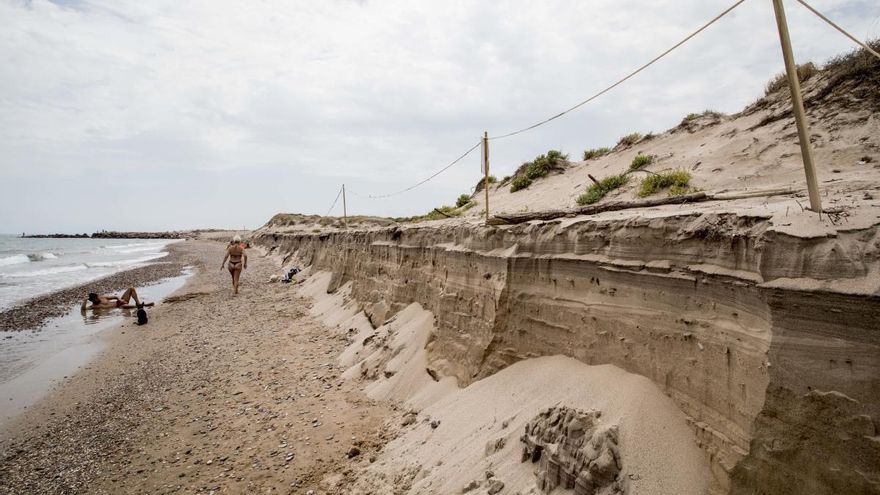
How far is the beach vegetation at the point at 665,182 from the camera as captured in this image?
923cm

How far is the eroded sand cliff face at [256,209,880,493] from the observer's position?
2.63m

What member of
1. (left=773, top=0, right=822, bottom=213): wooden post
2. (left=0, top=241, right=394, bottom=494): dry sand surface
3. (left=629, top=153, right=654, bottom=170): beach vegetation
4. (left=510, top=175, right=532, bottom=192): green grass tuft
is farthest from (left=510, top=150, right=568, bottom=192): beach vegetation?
(left=773, top=0, right=822, bottom=213): wooden post

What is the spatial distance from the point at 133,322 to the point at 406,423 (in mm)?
13897

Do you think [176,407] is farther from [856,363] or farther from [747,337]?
[856,363]

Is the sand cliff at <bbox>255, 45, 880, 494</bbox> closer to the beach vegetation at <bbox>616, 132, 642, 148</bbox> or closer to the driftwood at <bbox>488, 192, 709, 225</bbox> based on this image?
the driftwood at <bbox>488, 192, 709, 225</bbox>

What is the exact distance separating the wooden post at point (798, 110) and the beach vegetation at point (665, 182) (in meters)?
6.17

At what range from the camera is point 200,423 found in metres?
7.21

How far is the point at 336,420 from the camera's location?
6.93m

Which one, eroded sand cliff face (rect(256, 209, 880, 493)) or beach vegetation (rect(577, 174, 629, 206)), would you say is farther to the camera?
beach vegetation (rect(577, 174, 629, 206))

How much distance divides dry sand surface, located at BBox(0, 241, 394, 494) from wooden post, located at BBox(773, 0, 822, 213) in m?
5.53

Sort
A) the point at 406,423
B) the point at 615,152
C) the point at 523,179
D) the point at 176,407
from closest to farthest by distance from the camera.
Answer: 1. the point at 406,423
2. the point at 176,407
3. the point at 615,152
4. the point at 523,179

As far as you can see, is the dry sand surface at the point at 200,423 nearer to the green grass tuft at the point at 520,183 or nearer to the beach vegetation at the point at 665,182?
the beach vegetation at the point at 665,182

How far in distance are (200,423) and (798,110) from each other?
28.5ft

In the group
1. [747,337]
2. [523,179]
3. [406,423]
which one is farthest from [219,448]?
[523,179]
